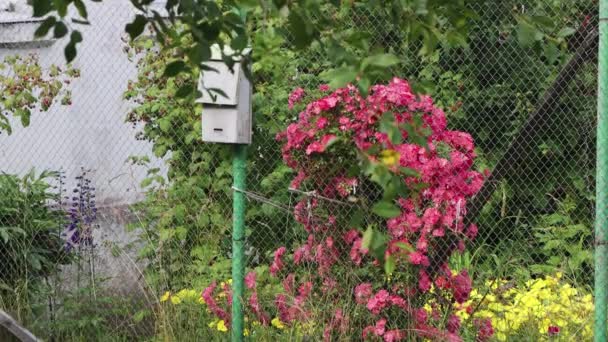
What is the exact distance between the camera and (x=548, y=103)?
18.3 feet

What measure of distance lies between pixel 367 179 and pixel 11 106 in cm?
302

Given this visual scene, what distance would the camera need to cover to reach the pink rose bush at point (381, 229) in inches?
207

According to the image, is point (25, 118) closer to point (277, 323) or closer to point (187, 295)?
point (187, 295)

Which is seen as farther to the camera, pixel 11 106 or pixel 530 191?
pixel 11 106

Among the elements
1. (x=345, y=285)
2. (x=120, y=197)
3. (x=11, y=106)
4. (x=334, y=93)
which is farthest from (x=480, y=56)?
(x=11, y=106)

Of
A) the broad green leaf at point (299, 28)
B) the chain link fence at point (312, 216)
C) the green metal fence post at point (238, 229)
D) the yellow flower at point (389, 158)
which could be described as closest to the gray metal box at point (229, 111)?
the green metal fence post at point (238, 229)

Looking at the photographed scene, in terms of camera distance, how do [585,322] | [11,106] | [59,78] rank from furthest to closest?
[59,78] < [11,106] < [585,322]

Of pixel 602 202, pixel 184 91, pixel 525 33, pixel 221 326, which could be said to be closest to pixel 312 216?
pixel 221 326

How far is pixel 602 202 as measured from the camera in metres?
5.07

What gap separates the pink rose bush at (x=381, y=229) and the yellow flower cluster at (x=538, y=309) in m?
0.13

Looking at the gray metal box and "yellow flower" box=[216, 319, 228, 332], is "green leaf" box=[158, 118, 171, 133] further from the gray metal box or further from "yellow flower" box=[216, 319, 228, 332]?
"yellow flower" box=[216, 319, 228, 332]

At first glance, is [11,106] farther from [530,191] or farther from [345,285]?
[530,191]

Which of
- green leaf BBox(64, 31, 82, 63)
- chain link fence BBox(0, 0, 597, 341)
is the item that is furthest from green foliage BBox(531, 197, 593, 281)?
green leaf BBox(64, 31, 82, 63)

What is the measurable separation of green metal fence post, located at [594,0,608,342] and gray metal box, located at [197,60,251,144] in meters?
1.74
